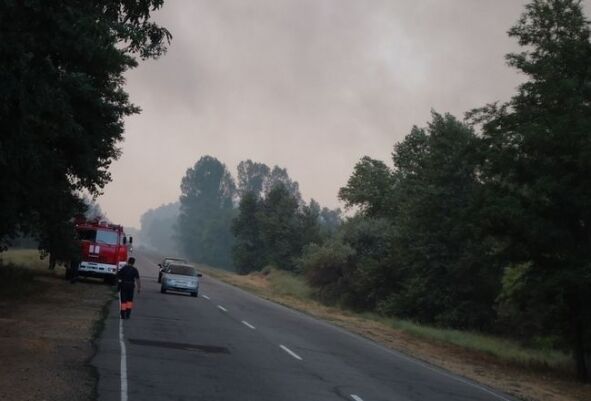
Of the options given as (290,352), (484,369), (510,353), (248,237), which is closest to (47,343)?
(290,352)

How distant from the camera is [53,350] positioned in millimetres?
13312

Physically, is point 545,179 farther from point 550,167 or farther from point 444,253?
point 444,253

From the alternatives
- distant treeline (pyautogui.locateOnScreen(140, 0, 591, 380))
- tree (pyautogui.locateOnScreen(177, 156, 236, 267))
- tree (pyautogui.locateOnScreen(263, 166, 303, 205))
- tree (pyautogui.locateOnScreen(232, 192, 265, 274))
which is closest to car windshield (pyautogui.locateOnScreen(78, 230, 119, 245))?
distant treeline (pyautogui.locateOnScreen(140, 0, 591, 380))

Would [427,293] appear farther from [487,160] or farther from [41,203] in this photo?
[41,203]

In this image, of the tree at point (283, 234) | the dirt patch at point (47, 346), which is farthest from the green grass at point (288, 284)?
the dirt patch at point (47, 346)

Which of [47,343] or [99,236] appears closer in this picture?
[47,343]

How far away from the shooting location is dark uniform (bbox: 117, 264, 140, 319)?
18.9m

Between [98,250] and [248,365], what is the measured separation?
831 inches

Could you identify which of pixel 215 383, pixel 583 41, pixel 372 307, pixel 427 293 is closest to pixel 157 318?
pixel 215 383

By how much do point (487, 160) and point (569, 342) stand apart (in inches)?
284

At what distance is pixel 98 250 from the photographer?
108 ft

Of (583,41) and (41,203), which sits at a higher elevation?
(583,41)

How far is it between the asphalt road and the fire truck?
1033 centimetres

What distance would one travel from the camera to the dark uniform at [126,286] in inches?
744
